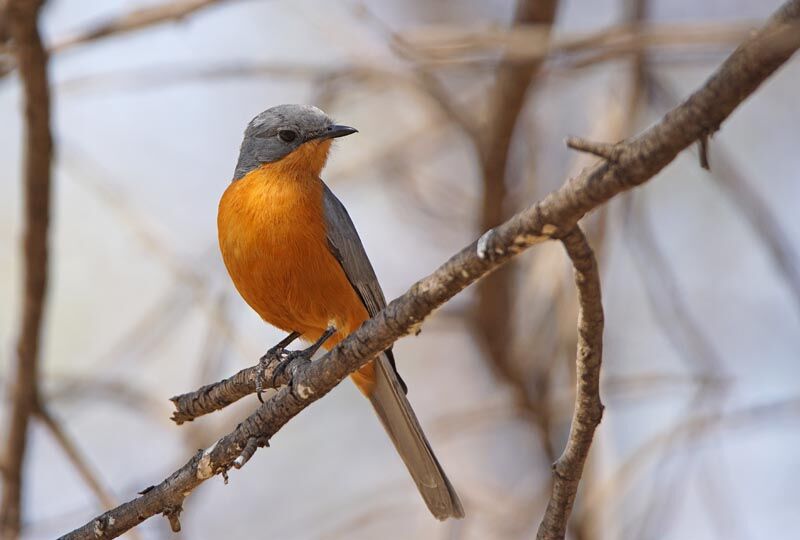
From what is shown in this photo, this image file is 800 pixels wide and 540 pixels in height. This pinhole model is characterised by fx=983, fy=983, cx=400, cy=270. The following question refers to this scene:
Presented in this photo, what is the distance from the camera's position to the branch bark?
465 centimetres

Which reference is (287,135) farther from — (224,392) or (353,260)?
(224,392)

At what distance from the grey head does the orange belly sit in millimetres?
402

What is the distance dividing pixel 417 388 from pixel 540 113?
3090mm

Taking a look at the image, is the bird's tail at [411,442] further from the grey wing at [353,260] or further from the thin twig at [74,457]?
the thin twig at [74,457]

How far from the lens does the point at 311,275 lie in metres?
4.37

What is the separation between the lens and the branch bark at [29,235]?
465 cm

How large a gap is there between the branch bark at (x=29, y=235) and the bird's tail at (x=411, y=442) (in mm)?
1845

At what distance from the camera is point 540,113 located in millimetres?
9141

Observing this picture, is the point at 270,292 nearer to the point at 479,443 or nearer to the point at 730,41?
the point at 730,41

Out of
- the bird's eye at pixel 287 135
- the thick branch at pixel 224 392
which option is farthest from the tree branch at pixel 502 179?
the thick branch at pixel 224 392

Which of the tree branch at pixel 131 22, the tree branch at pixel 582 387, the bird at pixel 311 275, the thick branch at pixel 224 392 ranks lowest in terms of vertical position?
the tree branch at pixel 582 387

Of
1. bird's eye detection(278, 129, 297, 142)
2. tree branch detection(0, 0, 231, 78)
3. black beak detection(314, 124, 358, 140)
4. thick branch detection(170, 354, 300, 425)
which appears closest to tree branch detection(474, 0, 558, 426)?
black beak detection(314, 124, 358, 140)

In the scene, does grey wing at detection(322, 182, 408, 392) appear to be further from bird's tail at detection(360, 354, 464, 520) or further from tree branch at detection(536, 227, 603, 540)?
tree branch at detection(536, 227, 603, 540)

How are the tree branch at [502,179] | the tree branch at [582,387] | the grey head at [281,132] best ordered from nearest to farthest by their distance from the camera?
the tree branch at [582,387] < the grey head at [281,132] < the tree branch at [502,179]
